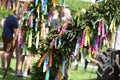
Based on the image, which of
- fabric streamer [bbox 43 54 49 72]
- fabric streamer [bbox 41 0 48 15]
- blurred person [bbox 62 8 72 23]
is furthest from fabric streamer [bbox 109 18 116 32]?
fabric streamer [bbox 41 0 48 15]

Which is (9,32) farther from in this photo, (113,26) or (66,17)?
(113,26)

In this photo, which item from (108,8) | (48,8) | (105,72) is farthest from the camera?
(105,72)

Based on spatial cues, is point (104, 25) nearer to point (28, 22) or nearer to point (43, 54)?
point (43, 54)

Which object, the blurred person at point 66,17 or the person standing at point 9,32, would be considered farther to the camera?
the person standing at point 9,32

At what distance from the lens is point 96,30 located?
21.5ft

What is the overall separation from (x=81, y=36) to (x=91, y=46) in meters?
0.23

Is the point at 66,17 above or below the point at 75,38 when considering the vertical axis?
above

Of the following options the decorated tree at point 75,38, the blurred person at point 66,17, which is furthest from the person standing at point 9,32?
the decorated tree at point 75,38

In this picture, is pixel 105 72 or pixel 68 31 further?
pixel 105 72

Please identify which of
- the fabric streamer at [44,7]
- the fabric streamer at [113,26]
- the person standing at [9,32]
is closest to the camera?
the fabric streamer at [113,26]

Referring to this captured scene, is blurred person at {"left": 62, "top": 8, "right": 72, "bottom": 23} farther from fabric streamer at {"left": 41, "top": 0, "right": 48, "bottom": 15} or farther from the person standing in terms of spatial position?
the person standing

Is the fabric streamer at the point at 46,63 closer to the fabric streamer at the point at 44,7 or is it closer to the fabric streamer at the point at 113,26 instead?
the fabric streamer at the point at 44,7

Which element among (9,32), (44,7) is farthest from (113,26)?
(9,32)

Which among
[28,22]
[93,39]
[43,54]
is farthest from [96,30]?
[28,22]
